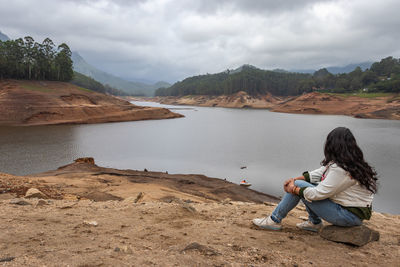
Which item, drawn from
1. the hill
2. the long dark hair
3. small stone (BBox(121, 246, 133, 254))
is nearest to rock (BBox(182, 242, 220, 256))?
small stone (BBox(121, 246, 133, 254))

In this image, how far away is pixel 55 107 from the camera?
46.7 m

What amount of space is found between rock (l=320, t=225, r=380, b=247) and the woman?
0.10 metres

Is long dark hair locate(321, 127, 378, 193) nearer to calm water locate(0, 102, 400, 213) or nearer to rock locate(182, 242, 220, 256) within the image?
rock locate(182, 242, 220, 256)

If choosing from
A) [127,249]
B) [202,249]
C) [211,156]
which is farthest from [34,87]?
[202,249]

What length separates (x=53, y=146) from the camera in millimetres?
24250

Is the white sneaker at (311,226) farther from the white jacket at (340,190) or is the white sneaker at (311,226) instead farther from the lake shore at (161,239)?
the white jacket at (340,190)

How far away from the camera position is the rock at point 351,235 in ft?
11.9

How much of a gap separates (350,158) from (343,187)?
1.37ft

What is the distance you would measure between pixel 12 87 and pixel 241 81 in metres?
93.3

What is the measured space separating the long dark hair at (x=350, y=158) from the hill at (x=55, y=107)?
4763cm

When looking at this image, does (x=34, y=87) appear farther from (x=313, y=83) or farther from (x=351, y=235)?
(x=313, y=83)

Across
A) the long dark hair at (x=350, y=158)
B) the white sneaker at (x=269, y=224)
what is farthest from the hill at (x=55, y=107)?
the long dark hair at (x=350, y=158)

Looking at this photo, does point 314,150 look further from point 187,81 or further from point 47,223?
point 187,81

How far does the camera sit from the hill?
43.4 metres
